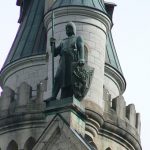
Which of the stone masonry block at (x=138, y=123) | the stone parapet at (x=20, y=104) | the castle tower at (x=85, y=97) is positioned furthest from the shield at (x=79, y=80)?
the stone masonry block at (x=138, y=123)

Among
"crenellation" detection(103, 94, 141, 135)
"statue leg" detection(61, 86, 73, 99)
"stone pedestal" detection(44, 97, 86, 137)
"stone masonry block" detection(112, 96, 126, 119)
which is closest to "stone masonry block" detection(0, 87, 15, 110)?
"crenellation" detection(103, 94, 141, 135)

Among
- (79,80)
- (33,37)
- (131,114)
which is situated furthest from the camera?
(33,37)

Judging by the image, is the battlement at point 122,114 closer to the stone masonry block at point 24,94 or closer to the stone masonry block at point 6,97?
the stone masonry block at point 24,94

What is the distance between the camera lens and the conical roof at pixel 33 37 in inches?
1387

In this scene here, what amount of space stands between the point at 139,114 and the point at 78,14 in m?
3.92

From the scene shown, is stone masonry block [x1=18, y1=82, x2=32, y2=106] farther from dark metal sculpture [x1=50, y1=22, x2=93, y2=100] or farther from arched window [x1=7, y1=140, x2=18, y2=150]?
dark metal sculpture [x1=50, y1=22, x2=93, y2=100]

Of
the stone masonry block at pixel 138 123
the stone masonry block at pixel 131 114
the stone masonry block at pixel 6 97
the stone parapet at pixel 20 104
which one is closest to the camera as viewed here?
the stone parapet at pixel 20 104

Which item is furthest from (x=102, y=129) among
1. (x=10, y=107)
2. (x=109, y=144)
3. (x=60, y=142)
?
(x=60, y=142)

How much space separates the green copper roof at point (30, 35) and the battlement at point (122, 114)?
3315mm

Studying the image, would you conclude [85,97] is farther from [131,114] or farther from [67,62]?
[67,62]

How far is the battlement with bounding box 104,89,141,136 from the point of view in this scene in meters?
32.3

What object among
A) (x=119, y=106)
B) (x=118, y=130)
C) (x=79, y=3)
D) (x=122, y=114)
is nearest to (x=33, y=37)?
(x=79, y=3)

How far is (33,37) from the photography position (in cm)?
3644

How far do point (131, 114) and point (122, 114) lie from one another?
1.54 ft
